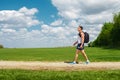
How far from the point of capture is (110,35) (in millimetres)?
123188

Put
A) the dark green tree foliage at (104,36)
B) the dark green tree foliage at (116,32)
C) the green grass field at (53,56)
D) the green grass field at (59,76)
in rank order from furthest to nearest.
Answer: the dark green tree foliage at (104,36) → the dark green tree foliage at (116,32) → the green grass field at (53,56) → the green grass field at (59,76)

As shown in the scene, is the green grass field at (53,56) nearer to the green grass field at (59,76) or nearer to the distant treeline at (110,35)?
the green grass field at (59,76)

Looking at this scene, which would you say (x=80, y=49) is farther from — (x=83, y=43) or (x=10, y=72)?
(x=10, y=72)

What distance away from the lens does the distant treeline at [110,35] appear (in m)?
113

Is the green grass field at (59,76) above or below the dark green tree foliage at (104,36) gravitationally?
below

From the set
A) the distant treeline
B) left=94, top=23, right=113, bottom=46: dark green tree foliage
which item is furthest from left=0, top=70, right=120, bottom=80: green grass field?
left=94, top=23, right=113, bottom=46: dark green tree foliage

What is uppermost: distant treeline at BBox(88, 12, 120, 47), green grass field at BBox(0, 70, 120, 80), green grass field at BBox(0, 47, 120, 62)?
distant treeline at BBox(88, 12, 120, 47)

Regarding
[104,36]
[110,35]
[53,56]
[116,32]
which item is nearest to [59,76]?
[53,56]

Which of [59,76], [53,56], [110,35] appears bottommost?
[59,76]

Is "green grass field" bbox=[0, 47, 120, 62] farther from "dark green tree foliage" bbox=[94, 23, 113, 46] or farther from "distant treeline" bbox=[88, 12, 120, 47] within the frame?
"dark green tree foliage" bbox=[94, 23, 113, 46]

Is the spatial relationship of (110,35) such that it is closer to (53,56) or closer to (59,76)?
(53,56)

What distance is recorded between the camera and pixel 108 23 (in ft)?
514

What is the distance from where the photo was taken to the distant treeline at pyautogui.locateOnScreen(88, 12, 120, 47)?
4454 inches

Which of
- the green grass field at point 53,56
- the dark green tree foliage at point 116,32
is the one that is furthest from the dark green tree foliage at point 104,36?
the green grass field at point 53,56
